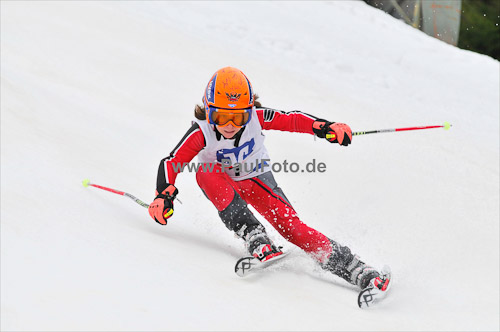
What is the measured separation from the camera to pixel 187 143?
359cm

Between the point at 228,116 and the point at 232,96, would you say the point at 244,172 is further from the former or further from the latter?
the point at 232,96

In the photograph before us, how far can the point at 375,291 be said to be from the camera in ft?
10.2

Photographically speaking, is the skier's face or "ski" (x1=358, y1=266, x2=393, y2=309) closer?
"ski" (x1=358, y1=266, x2=393, y2=309)

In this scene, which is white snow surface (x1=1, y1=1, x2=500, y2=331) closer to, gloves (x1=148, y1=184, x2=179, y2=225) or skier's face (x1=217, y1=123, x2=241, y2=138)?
gloves (x1=148, y1=184, x2=179, y2=225)

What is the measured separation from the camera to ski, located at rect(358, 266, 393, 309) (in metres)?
3.03

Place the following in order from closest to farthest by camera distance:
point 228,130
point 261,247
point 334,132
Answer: point 261,247
point 228,130
point 334,132

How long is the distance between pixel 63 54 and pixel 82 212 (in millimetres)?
4039

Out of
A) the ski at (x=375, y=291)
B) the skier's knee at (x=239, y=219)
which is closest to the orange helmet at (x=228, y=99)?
the skier's knee at (x=239, y=219)

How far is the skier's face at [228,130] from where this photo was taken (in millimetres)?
3508

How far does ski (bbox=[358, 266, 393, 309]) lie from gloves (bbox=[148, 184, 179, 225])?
111 centimetres

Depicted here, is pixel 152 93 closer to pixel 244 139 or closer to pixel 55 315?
pixel 244 139

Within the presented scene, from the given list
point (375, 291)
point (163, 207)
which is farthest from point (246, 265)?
point (375, 291)

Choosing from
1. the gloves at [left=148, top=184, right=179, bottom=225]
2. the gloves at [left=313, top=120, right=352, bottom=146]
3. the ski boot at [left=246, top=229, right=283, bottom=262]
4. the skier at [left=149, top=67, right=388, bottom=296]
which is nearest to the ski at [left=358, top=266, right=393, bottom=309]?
the skier at [left=149, top=67, right=388, bottom=296]

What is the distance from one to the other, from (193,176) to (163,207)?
6.85 feet
